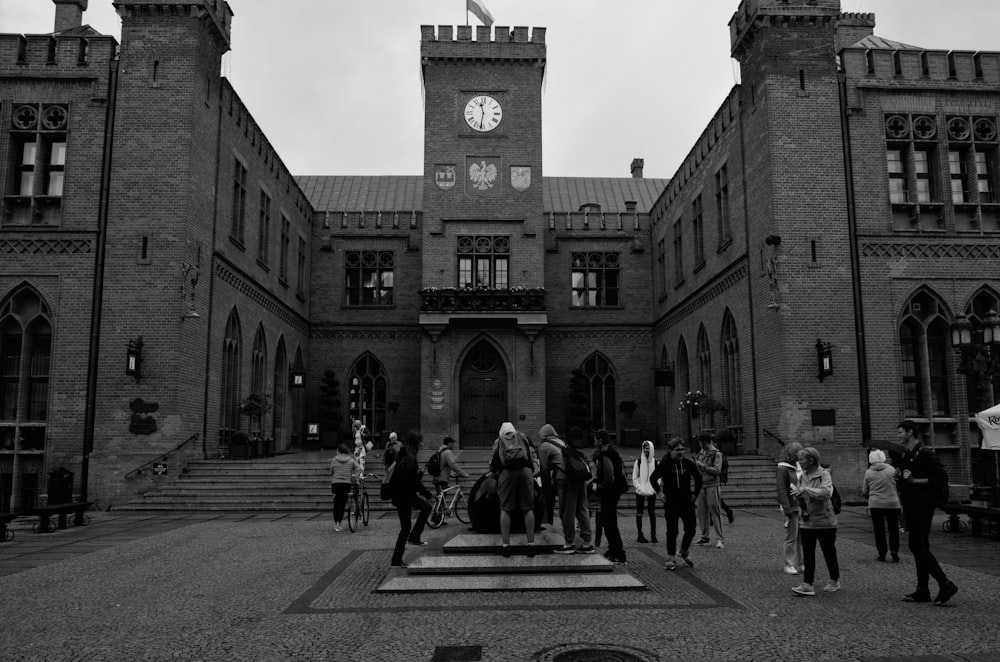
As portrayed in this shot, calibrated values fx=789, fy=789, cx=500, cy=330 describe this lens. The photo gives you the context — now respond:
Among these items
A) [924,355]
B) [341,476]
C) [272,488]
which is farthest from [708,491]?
[924,355]

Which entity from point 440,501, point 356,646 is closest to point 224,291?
point 440,501

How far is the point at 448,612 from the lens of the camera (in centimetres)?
771

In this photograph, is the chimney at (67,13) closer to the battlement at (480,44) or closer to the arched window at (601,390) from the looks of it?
the battlement at (480,44)

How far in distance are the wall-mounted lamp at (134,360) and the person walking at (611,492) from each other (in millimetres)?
13106

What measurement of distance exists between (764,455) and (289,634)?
16337 mm

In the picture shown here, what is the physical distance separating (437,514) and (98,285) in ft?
37.0

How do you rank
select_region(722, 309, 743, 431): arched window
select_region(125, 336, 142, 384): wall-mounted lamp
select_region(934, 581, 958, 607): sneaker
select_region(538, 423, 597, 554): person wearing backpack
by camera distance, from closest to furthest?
select_region(934, 581, 958, 607): sneaker
select_region(538, 423, 597, 554): person wearing backpack
select_region(125, 336, 142, 384): wall-mounted lamp
select_region(722, 309, 743, 431): arched window

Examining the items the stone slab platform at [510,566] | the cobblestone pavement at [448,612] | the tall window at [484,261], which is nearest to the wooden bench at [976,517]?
the cobblestone pavement at [448,612]

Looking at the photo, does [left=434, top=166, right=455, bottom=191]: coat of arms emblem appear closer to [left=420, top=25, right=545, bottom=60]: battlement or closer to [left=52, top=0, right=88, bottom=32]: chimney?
[left=420, top=25, right=545, bottom=60]: battlement

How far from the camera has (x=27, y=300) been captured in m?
20.3

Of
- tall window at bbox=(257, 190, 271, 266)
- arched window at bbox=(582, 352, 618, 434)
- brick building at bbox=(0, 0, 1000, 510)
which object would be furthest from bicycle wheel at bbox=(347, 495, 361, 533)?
arched window at bbox=(582, 352, 618, 434)

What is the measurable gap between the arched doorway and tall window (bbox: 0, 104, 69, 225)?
50.9 feet

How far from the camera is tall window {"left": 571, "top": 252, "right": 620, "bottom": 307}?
1353 inches

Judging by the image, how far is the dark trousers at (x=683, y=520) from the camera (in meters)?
9.99
